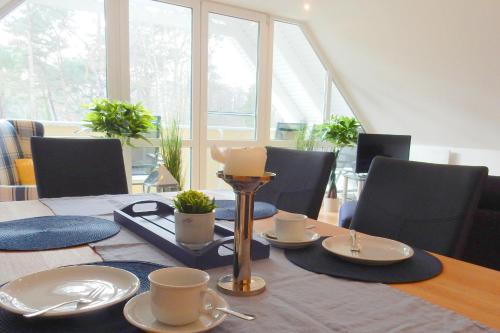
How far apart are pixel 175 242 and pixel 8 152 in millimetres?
2725

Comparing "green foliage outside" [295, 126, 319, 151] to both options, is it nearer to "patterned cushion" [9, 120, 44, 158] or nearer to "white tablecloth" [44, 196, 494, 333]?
"patterned cushion" [9, 120, 44, 158]

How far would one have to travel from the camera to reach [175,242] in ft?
3.00

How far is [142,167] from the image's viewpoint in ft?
13.2

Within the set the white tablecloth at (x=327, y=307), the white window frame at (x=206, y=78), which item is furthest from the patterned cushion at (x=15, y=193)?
the white tablecloth at (x=327, y=307)

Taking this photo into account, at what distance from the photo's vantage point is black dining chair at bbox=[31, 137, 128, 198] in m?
1.76

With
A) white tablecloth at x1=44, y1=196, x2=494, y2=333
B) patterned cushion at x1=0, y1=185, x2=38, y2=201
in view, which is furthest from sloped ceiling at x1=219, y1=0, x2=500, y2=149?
white tablecloth at x1=44, y1=196, x2=494, y2=333

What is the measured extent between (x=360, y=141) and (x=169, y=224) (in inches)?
135

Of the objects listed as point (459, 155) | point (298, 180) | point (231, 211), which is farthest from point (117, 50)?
point (459, 155)

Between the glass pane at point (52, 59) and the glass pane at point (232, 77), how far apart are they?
1181 mm

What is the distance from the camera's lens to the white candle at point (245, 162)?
0.70 meters

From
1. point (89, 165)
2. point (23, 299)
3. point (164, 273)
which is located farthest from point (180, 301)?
point (89, 165)

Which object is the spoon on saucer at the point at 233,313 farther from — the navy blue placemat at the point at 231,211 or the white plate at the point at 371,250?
the navy blue placemat at the point at 231,211

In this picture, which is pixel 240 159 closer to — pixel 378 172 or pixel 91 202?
pixel 378 172

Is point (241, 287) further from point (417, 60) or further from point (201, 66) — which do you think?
point (417, 60)
